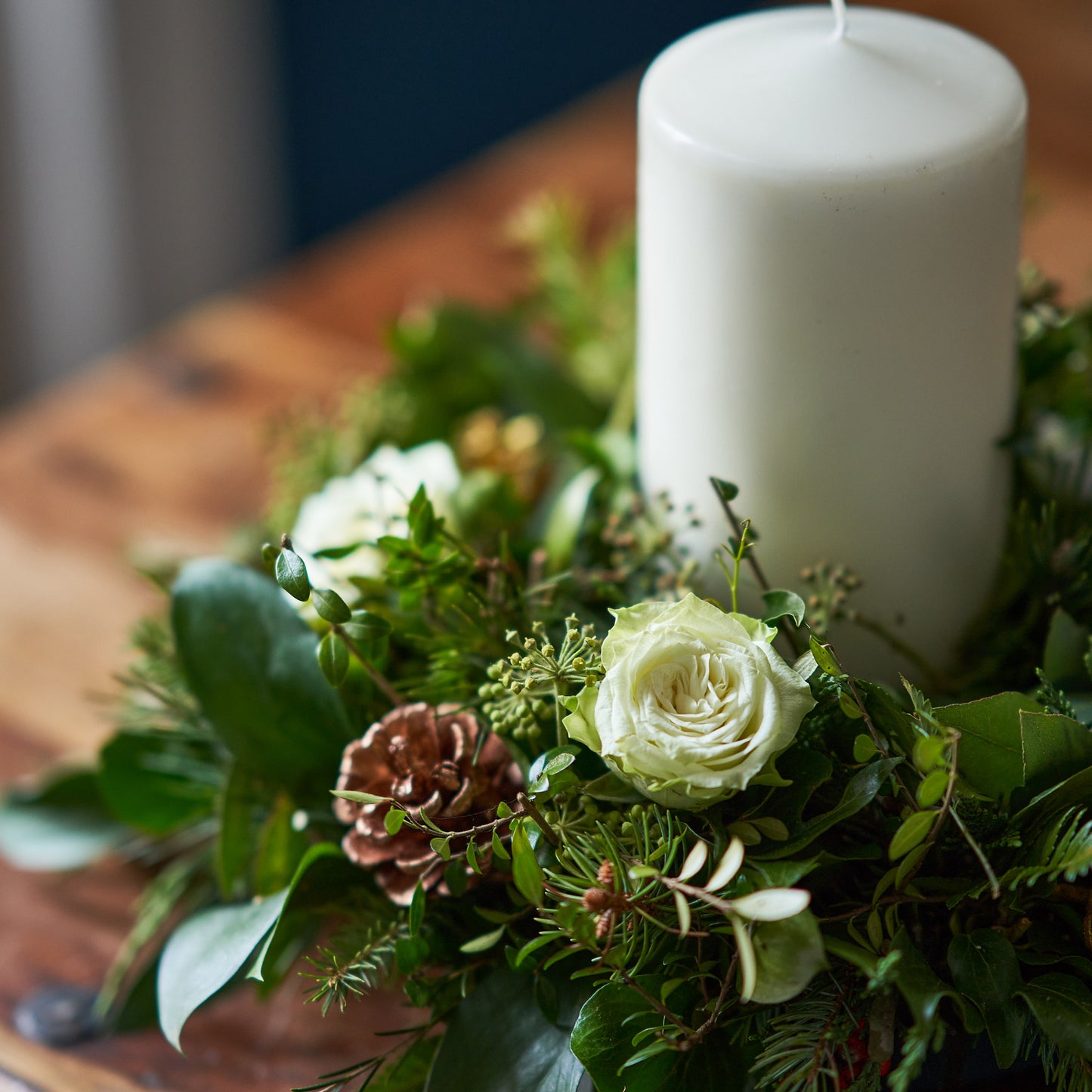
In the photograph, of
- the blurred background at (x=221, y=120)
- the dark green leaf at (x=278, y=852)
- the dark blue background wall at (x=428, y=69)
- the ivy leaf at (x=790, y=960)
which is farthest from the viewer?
the dark blue background wall at (x=428, y=69)

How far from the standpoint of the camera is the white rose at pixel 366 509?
0.46 m

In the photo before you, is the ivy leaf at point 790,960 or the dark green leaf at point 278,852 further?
the dark green leaf at point 278,852

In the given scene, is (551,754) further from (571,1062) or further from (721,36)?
(721,36)

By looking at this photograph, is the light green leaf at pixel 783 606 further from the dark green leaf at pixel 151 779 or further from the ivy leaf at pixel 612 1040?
the dark green leaf at pixel 151 779

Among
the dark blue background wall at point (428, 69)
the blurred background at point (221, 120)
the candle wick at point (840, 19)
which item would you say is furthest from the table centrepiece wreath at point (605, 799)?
the dark blue background wall at point (428, 69)

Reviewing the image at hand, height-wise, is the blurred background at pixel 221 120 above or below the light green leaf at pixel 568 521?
below

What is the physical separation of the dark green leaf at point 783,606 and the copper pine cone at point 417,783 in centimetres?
9

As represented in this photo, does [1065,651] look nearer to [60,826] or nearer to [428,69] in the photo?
[60,826]

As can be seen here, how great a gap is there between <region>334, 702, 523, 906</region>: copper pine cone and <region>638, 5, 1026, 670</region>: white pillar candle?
0.11 m

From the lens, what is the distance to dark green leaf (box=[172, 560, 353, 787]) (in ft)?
1.39

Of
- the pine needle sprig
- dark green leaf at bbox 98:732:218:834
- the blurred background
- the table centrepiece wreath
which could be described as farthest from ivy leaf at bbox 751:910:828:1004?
the blurred background

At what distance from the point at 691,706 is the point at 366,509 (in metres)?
0.19

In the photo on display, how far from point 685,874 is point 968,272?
0.20 meters

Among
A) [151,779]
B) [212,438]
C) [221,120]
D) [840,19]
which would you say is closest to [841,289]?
[840,19]
